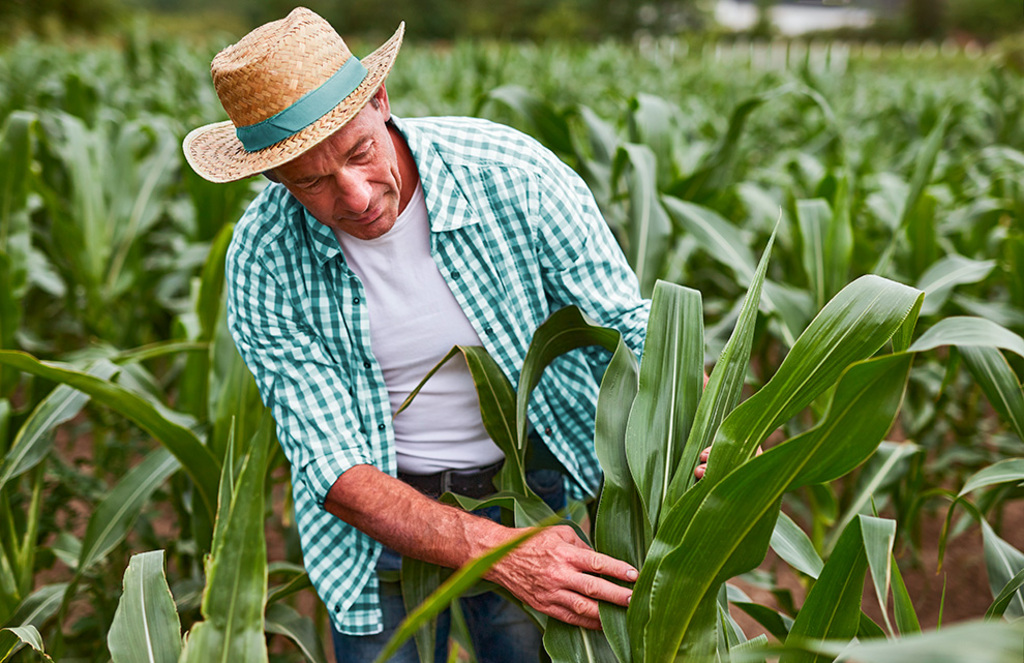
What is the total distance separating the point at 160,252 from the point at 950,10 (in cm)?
3292

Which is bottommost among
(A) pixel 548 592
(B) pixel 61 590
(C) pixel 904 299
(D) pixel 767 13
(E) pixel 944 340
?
(B) pixel 61 590

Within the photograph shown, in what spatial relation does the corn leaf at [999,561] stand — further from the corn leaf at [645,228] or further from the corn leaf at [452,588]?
the corn leaf at [452,588]

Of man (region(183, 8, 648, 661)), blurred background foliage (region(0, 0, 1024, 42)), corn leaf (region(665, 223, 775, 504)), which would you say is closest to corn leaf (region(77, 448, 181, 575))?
man (region(183, 8, 648, 661))

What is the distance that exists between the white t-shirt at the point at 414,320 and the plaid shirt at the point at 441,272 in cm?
3

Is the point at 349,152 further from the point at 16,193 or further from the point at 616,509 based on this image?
the point at 16,193

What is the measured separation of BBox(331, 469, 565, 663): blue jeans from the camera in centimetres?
128

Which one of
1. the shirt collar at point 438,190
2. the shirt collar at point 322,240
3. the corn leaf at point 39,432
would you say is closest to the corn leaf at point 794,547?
the shirt collar at point 438,190

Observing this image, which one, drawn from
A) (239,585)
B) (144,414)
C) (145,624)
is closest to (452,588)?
(239,585)

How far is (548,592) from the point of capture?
3.08ft

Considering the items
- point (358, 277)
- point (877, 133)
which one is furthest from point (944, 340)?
point (877, 133)

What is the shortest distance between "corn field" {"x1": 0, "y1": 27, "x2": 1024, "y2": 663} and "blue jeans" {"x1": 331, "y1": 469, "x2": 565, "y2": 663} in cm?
8

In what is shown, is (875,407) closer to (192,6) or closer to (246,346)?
(246,346)

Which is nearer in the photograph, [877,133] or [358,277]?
[358,277]

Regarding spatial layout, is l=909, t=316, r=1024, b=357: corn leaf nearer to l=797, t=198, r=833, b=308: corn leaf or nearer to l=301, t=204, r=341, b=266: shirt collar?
l=797, t=198, r=833, b=308: corn leaf
